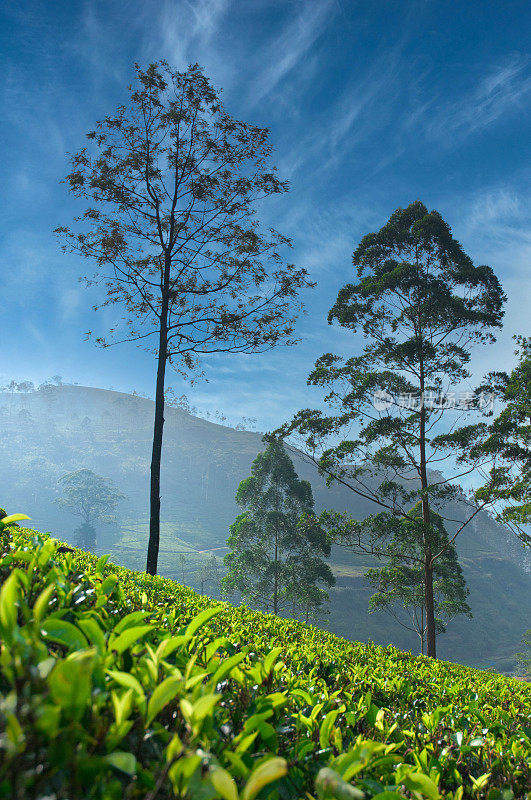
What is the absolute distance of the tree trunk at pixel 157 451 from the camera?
28.8ft

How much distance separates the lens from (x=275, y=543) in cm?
2681

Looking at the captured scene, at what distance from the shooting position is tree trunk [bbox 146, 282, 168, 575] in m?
8.77

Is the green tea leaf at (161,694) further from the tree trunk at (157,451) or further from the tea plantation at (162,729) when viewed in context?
the tree trunk at (157,451)

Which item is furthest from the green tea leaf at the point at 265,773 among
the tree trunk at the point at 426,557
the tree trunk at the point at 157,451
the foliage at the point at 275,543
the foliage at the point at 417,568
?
the foliage at the point at 275,543

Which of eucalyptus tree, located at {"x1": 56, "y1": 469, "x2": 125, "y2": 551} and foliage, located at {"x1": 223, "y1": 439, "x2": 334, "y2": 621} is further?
eucalyptus tree, located at {"x1": 56, "y1": 469, "x2": 125, "y2": 551}

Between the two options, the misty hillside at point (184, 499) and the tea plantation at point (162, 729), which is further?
the misty hillside at point (184, 499)

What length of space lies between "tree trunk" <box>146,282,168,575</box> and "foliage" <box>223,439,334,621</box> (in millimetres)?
15692

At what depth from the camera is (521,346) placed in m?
16.4

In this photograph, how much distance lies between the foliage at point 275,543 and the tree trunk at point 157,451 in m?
15.7

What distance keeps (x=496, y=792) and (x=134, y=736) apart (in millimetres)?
1078

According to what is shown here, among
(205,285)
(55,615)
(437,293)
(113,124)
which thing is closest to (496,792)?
(55,615)

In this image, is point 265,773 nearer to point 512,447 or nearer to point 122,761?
point 122,761

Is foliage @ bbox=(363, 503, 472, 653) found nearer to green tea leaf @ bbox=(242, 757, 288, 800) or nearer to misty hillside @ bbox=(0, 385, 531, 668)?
misty hillside @ bbox=(0, 385, 531, 668)

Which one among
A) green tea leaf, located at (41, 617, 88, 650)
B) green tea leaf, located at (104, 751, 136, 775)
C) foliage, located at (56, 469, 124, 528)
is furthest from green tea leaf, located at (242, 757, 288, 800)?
foliage, located at (56, 469, 124, 528)
